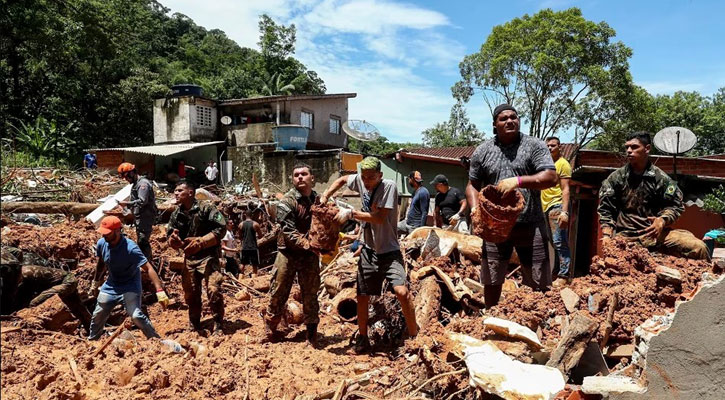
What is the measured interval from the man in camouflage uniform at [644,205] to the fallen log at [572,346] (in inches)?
75.1

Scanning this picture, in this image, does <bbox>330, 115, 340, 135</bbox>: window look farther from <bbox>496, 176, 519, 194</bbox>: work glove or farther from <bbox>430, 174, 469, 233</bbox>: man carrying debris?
<bbox>496, 176, 519, 194</bbox>: work glove

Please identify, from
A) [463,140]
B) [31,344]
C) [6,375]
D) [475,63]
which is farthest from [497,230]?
[463,140]

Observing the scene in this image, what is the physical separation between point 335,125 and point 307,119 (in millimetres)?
2970

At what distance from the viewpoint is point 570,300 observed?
4.23m

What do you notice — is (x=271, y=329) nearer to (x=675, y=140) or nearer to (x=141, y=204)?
(x=141, y=204)

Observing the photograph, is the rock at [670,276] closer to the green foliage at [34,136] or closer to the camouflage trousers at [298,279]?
the camouflage trousers at [298,279]

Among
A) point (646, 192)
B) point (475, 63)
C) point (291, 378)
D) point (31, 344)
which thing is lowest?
point (291, 378)

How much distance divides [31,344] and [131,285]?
5.16 ft

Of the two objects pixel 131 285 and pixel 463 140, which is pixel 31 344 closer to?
pixel 131 285

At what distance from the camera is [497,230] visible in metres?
3.54

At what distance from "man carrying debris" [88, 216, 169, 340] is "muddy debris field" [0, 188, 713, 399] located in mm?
218

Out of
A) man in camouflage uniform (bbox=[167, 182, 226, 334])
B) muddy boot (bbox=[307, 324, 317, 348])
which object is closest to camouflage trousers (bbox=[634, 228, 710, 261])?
muddy boot (bbox=[307, 324, 317, 348])

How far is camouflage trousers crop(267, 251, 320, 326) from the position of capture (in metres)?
4.77

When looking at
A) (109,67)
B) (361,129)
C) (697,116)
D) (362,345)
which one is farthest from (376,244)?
(697,116)
